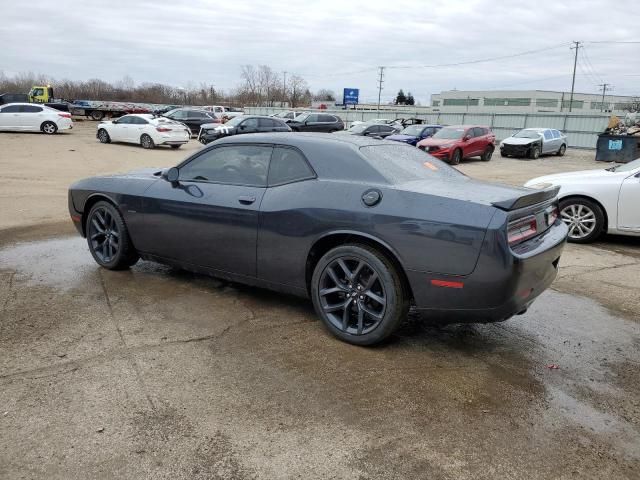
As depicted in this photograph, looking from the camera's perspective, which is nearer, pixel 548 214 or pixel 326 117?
pixel 548 214

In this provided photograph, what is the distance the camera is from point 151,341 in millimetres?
3889

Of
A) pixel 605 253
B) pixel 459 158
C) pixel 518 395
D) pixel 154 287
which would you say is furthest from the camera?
pixel 459 158

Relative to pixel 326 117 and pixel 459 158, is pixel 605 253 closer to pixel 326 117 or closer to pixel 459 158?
pixel 459 158

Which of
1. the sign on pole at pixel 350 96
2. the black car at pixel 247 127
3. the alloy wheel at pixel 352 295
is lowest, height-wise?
the alloy wheel at pixel 352 295

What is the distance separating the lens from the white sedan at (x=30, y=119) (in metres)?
25.3

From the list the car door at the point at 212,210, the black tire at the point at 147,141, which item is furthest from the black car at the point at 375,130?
the car door at the point at 212,210

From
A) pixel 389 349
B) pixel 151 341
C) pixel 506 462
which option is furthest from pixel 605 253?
pixel 151 341

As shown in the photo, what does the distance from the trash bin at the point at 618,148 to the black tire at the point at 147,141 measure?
62.3 feet

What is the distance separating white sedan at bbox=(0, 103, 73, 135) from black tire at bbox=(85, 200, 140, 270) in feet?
77.0

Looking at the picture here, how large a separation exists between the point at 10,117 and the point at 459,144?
20695mm

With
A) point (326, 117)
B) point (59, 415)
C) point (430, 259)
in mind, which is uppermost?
point (326, 117)

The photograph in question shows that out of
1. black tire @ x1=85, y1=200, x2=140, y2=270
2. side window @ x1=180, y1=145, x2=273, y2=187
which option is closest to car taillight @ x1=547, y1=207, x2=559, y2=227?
side window @ x1=180, y1=145, x2=273, y2=187

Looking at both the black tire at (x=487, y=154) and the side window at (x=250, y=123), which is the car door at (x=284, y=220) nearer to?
the side window at (x=250, y=123)

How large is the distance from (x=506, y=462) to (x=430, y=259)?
4.31 ft
